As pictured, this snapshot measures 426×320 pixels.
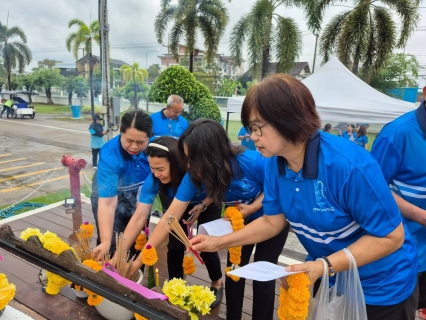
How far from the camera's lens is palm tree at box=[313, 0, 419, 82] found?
9602 mm

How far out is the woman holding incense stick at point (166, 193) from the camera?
1713 millimetres

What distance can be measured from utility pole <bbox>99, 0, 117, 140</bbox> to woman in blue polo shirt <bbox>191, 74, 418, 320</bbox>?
4.26 metres

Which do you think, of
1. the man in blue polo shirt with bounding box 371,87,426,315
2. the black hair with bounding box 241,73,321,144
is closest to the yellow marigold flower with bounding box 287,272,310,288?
the black hair with bounding box 241,73,321,144

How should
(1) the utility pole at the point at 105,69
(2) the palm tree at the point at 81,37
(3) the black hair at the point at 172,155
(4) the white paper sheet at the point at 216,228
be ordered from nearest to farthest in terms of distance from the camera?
(4) the white paper sheet at the point at 216,228 < (3) the black hair at the point at 172,155 < (1) the utility pole at the point at 105,69 < (2) the palm tree at the point at 81,37

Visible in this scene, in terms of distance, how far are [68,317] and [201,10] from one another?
11.8 meters

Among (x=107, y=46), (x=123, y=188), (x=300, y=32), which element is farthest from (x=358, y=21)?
(x=123, y=188)

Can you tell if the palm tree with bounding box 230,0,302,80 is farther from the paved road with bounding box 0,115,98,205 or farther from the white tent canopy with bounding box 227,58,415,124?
the paved road with bounding box 0,115,98,205

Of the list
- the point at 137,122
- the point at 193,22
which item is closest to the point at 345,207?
the point at 137,122

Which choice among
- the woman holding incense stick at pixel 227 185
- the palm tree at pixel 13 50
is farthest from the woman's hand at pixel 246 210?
the palm tree at pixel 13 50

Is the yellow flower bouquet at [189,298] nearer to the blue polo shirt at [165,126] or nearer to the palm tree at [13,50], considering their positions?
the blue polo shirt at [165,126]

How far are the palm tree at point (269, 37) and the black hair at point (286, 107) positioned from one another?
9.98 m

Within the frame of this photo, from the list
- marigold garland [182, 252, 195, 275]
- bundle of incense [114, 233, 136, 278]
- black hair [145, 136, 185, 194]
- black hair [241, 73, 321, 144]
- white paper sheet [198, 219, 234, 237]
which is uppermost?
black hair [241, 73, 321, 144]

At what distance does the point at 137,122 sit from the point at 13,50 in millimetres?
27073

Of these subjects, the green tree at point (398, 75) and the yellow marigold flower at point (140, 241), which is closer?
the yellow marigold flower at point (140, 241)
